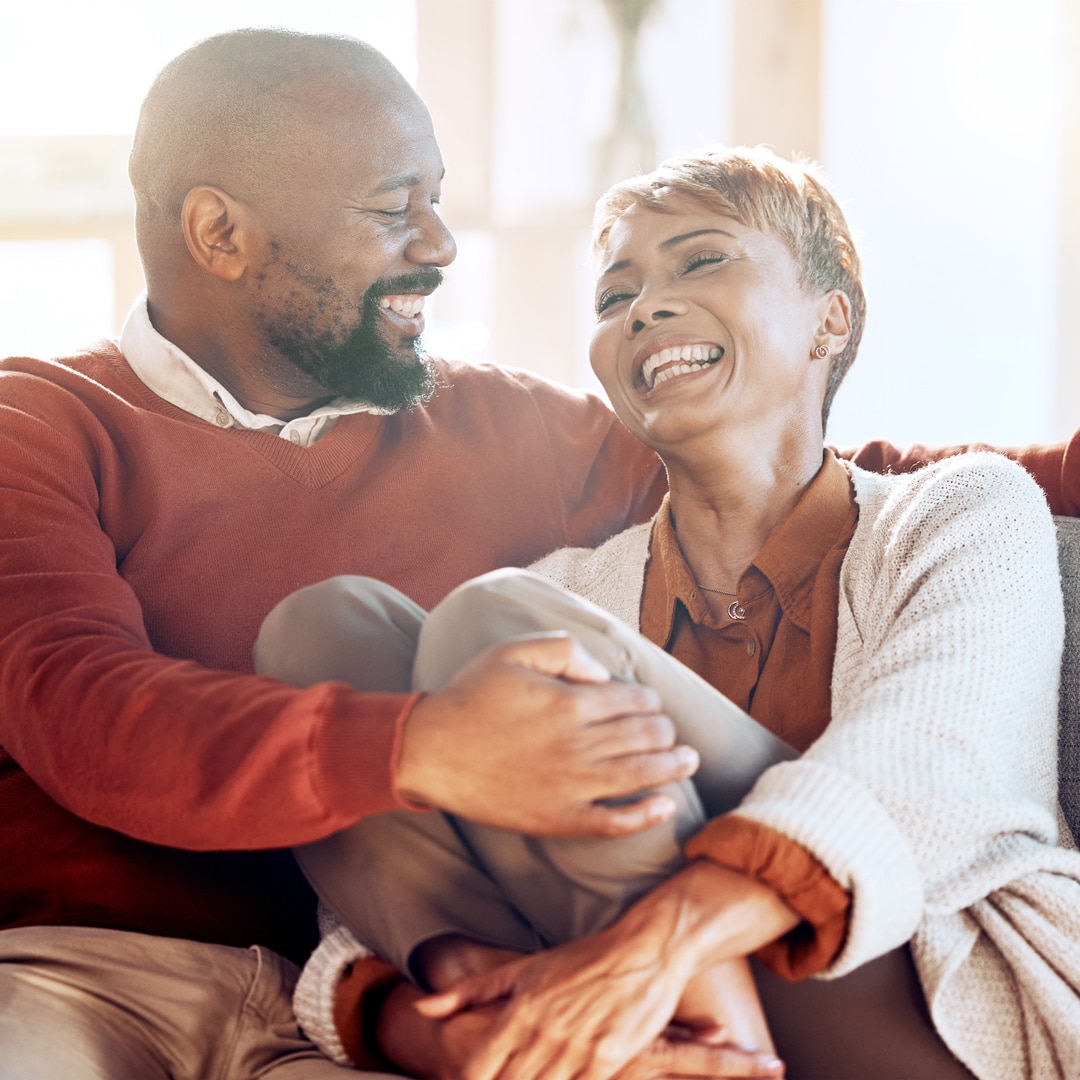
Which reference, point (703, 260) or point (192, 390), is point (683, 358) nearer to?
point (703, 260)

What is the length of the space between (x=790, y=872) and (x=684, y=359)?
704mm

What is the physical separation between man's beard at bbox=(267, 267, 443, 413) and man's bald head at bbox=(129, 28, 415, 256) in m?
0.20

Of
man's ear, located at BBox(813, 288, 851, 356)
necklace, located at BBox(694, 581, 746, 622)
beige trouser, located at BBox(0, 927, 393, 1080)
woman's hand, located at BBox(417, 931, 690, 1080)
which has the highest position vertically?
man's ear, located at BBox(813, 288, 851, 356)

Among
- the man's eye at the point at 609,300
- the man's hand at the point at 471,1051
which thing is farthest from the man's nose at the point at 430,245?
the man's hand at the point at 471,1051

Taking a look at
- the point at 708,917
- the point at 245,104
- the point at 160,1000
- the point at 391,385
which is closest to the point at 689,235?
the point at 391,385

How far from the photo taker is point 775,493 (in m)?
1.50

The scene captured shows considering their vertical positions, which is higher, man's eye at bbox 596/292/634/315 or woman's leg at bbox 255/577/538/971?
man's eye at bbox 596/292/634/315

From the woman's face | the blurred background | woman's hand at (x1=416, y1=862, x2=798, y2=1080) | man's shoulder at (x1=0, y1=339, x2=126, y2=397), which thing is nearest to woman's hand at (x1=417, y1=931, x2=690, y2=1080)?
woman's hand at (x1=416, y1=862, x2=798, y2=1080)

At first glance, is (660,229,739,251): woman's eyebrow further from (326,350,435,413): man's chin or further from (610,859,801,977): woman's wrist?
(610,859,801,977): woman's wrist

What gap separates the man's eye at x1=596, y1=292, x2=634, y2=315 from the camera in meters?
1.59

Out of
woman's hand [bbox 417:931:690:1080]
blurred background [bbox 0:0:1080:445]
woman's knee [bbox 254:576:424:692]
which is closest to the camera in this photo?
woman's hand [bbox 417:931:690:1080]

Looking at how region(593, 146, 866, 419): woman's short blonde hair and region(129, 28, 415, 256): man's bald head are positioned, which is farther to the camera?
region(129, 28, 415, 256): man's bald head

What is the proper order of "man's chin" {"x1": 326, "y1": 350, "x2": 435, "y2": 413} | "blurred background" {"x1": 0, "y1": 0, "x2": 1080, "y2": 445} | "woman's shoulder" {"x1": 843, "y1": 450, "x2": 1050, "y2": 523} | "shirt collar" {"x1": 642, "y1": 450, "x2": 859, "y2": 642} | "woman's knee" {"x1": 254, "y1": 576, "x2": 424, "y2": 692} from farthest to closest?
1. "blurred background" {"x1": 0, "y1": 0, "x2": 1080, "y2": 445}
2. "man's chin" {"x1": 326, "y1": 350, "x2": 435, "y2": 413}
3. "shirt collar" {"x1": 642, "y1": 450, "x2": 859, "y2": 642}
4. "woman's shoulder" {"x1": 843, "y1": 450, "x2": 1050, "y2": 523}
5. "woman's knee" {"x1": 254, "y1": 576, "x2": 424, "y2": 692}

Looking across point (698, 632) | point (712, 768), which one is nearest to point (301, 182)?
Answer: point (698, 632)
